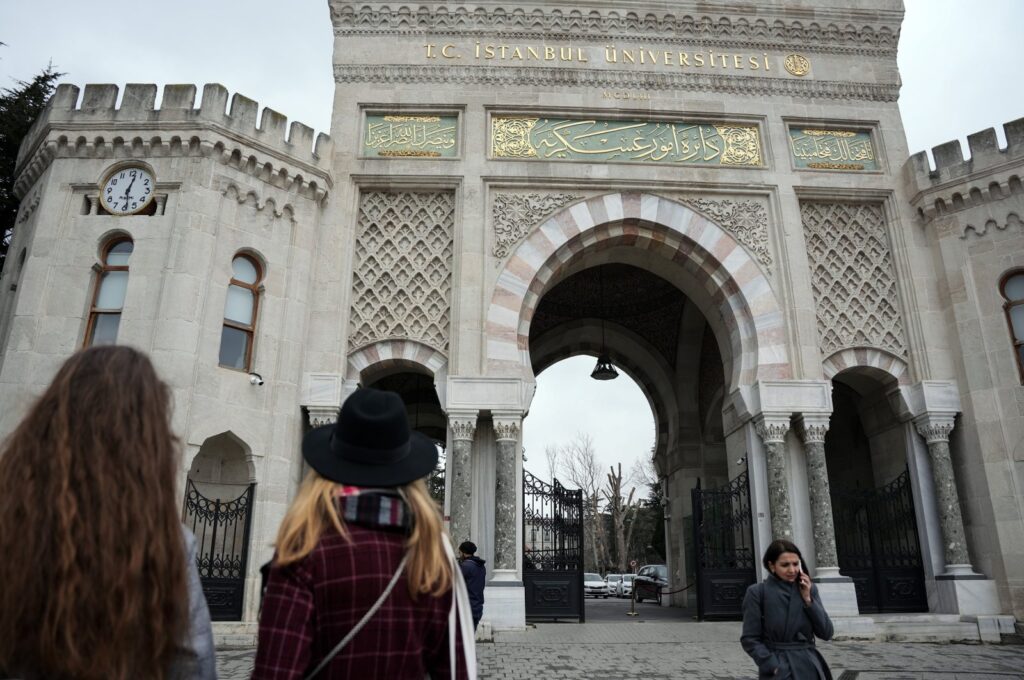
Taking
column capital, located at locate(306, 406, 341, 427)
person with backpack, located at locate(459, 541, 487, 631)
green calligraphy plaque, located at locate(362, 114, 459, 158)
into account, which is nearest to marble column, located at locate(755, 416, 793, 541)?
person with backpack, located at locate(459, 541, 487, 631)

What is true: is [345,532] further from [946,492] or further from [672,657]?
[946,492]

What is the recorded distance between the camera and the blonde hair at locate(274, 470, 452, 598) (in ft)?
6.10

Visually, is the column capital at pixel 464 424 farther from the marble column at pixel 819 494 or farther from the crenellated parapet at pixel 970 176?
the crenellated parapet at pixel 970 176

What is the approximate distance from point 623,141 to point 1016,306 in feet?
21.9

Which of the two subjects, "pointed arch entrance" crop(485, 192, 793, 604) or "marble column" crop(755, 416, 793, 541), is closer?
"marble column" crop(755, 416, 793, 541)

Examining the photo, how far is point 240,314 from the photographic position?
10.4 metres

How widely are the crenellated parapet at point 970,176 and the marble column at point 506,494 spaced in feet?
25.4

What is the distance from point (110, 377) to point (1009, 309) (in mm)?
12845

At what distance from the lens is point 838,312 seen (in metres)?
11.7

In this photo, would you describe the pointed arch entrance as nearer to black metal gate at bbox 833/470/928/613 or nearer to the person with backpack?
black metal gate at bbox 833/470/928/613

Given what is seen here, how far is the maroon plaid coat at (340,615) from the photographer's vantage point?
5.88 ft

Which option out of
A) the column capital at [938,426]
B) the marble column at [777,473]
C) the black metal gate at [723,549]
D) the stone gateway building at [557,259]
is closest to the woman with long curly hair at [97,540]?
the stone gateway building at [557,259]

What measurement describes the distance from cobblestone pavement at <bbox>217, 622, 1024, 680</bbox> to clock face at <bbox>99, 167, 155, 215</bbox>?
613 cm

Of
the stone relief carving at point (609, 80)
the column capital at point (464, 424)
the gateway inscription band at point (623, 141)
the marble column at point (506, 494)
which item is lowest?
the marble column at point (506, 494)
